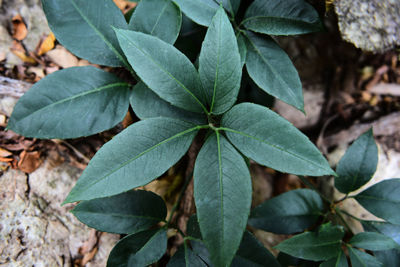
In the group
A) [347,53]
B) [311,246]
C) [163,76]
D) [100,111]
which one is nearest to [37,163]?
[100,111]

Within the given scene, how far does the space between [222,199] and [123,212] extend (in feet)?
1.23

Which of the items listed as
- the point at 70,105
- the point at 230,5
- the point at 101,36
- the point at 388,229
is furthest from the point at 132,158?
the point at 388,229

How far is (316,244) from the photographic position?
868mm

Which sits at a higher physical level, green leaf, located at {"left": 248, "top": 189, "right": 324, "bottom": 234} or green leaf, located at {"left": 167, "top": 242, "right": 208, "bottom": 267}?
green leaf, located at {"left": 248, "top": 189, "right": 324, "bottom": 234}

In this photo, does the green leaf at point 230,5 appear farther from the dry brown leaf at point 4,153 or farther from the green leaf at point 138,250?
the dry brown leaf at point 4,153

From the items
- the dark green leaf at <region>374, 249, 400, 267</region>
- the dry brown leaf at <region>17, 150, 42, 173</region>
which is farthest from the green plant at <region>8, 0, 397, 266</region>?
the dry brown leaf at <region>17, 150, 42, 173</region>

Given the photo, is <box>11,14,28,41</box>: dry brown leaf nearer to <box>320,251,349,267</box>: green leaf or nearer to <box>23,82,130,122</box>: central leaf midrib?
<box>23,82,130,122</box>: central leaf midrib

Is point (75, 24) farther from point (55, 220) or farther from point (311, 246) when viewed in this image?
point (311, 246)

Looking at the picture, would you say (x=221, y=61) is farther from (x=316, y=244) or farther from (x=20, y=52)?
(x=20, y=52)

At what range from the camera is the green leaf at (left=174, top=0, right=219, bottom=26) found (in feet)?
2.79

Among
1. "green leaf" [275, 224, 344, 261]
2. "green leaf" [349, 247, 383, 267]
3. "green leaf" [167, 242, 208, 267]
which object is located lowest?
"green leaf" [167, 242, 208, 267]

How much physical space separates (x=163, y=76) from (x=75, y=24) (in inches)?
15.0

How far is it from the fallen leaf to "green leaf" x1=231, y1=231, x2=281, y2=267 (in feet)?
3.40

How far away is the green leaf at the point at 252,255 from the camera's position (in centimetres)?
83
